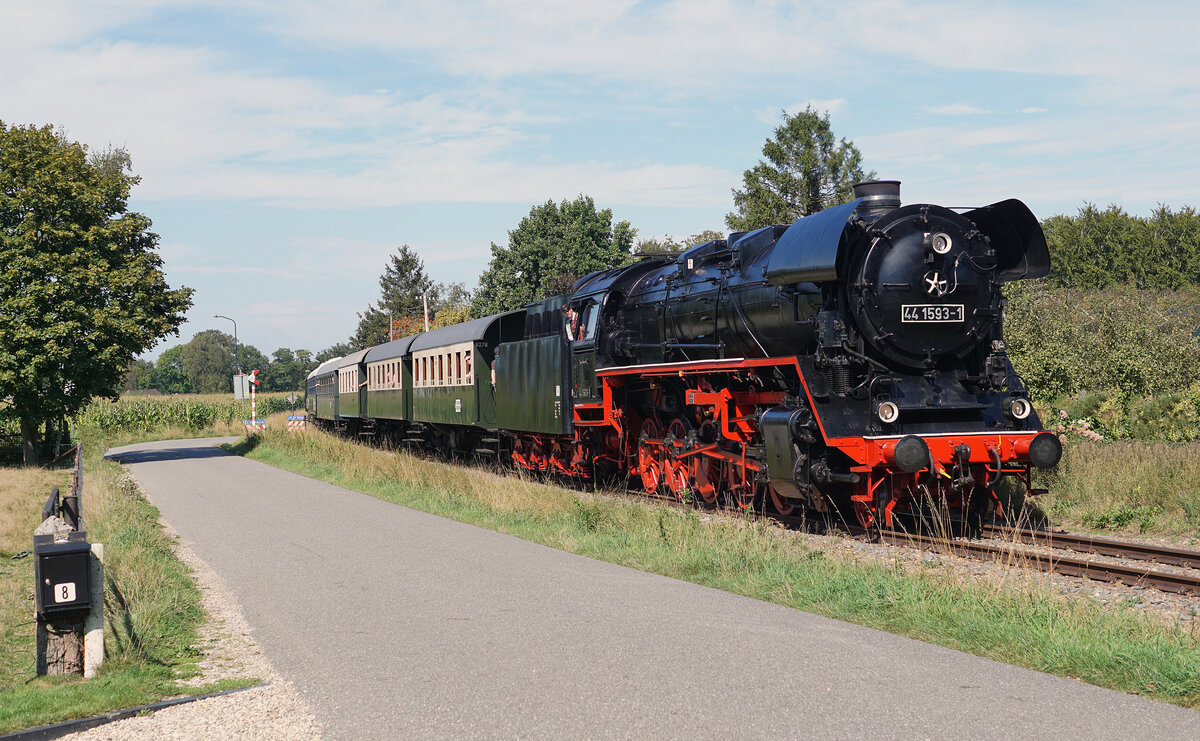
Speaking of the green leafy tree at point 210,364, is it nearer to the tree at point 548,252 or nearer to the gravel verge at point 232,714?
the tree at point 548,252

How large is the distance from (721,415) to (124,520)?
817 centimetres

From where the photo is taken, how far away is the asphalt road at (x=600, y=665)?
4820mm

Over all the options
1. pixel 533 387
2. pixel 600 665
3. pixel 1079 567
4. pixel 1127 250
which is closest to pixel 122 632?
pixel 600 665

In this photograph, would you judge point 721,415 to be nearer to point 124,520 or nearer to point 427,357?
point 124,520

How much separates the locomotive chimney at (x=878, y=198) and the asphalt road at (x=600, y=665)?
190 inches

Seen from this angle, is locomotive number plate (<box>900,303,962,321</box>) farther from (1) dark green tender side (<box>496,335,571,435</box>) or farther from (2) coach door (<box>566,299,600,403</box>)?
(1) dark green tender side (<box>496,335,571,435</box>)

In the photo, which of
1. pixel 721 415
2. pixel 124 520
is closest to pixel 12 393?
pixel 124 520

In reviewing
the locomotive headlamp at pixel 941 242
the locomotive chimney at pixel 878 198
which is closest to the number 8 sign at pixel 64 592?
the locomotive chimney at pixel 878 198

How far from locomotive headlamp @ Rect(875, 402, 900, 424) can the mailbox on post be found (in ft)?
23.9

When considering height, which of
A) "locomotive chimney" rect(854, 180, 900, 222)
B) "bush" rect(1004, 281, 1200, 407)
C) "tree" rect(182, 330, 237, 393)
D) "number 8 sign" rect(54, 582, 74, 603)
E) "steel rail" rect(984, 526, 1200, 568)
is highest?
"tree" rect(182, 330, 237, 393)

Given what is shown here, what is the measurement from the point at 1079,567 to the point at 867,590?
7.94ft

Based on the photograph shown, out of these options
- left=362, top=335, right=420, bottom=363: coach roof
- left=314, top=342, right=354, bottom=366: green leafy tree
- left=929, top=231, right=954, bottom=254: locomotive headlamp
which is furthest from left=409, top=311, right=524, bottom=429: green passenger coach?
left=314, top=342, right=354, bottom=366: green leafy tree

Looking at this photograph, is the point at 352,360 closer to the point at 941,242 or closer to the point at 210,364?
the point at 941,242

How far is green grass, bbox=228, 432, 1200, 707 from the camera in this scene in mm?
5555
